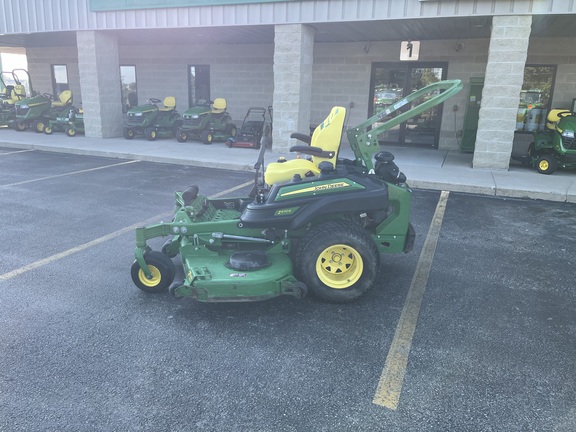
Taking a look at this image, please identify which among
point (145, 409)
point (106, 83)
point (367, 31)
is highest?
point (367, 31)

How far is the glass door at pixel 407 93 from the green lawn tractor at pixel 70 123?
981 cm

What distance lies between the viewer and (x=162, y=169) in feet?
34.4

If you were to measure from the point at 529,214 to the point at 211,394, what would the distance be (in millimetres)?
6187

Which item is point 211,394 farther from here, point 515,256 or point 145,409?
point 515,256

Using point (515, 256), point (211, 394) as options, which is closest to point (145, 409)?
point (211, 394)

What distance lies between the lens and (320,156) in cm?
450

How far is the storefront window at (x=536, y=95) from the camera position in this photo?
12.6 metres

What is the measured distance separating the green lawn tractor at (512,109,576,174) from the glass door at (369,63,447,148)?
12.6 feet

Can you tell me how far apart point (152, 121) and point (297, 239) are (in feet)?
39.4

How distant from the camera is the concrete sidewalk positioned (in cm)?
862

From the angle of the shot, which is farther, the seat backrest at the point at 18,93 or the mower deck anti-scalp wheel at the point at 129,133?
the seat backrest at the point at 18,93

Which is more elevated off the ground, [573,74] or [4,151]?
[573,74]

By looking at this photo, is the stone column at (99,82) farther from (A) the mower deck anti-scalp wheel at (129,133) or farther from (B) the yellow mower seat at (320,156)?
(B) the yellow mower seat at (320,156)

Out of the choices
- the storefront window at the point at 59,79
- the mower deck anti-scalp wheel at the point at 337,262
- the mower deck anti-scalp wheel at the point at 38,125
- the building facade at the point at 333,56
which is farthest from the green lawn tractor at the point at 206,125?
the mower deck anti-scalp wheel at the point at 337,262
